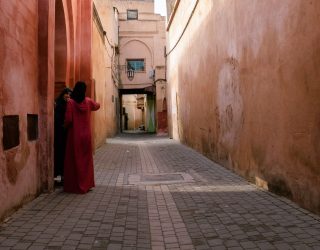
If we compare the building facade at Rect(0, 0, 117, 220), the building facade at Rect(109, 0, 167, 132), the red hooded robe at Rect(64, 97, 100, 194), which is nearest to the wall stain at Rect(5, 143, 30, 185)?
the building facade at Rect(0, 0, 117, 220)

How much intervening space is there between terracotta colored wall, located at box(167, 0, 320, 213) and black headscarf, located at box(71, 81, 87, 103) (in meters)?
2.51

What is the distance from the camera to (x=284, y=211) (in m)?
4.42

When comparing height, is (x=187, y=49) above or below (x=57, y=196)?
above

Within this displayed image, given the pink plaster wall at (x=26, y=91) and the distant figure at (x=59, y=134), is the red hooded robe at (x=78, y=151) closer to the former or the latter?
the pink plaster wall at (x=26, y=91)

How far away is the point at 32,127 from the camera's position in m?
5.34

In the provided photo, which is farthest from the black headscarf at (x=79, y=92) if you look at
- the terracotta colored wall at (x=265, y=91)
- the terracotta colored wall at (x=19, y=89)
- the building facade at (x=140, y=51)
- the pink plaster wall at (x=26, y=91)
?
the building facade at (x=140, y=51)

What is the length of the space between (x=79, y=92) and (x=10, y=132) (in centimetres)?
167

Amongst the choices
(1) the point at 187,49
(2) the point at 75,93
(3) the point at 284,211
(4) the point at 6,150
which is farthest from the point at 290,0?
(1) the point at 187,49

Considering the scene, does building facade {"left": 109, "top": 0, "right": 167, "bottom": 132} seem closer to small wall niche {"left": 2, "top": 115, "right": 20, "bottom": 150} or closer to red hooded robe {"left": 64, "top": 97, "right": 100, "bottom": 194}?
red hooded robe {"left": 64, "top": 97, "right": 100, "bottom": 194}

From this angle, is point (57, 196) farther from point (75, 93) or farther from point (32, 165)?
point (75, 93)

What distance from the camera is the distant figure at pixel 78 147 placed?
5.76 metres

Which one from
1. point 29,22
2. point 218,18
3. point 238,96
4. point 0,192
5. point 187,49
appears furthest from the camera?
point 187,49

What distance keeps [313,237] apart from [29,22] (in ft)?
13.5

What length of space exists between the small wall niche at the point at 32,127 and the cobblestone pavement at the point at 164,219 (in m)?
0.80
